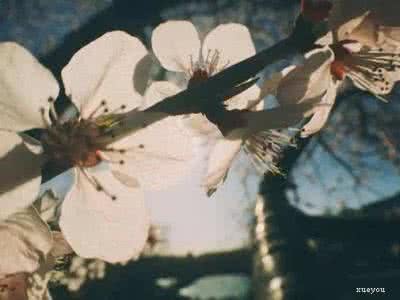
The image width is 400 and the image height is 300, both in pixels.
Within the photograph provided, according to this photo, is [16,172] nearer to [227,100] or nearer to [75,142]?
[75,142]

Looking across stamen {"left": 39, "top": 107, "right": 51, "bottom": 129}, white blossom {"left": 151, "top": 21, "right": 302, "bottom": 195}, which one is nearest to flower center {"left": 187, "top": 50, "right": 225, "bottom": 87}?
white blossom {"left": 151, "top": 21, "right": 302, "bottom": 195}

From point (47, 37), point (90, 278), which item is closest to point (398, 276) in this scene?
point (90, 278)

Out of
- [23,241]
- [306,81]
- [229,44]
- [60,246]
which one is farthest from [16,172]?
[229,44]

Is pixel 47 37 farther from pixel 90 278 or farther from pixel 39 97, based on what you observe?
pixel 39 97

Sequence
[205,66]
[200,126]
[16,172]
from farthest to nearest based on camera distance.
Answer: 1. [205,66]
2. [200,126]
3. [16,172]

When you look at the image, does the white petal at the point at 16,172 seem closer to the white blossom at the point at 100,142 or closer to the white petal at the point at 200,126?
the white blossom at the point at 100,142
